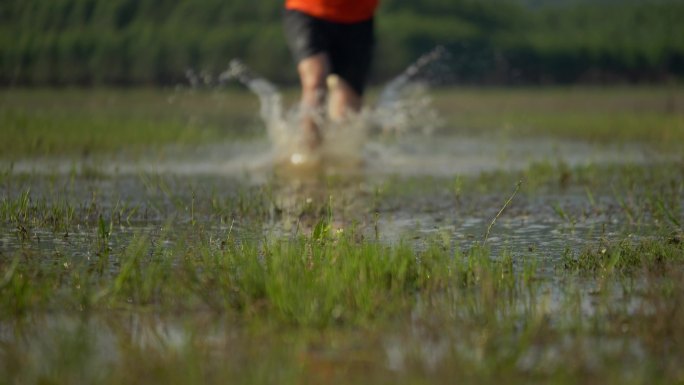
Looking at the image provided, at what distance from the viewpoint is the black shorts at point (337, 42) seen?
8.52 m

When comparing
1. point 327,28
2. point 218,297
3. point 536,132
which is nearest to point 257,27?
point 536,132

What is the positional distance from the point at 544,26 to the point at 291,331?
33.6 metres

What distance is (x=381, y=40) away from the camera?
2944 centimetres

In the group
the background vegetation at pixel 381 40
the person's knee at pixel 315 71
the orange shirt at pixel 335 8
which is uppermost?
the background vegetation at pixel 381 40

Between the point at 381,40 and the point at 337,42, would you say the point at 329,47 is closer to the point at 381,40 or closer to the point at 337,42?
the point at 337,42

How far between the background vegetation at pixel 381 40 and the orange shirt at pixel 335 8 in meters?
10.9

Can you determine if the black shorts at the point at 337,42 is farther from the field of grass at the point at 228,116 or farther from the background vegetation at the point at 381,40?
the background vegetation at the point at 381,40

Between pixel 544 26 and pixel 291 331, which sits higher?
pixel 544 26

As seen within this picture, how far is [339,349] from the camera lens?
3.22m

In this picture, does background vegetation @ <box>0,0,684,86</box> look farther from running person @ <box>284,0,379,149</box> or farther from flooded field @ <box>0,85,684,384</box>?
flooded field @ <box>0,85,684,384</box>

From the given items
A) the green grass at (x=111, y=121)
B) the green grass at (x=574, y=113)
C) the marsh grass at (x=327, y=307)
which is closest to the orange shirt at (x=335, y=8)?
the green grass at (x=111, y=121)

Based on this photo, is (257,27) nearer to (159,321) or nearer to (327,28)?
(327,28)

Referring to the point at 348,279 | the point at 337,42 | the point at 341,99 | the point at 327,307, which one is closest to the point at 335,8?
the point at 337,42

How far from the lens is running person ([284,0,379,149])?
335 inches
